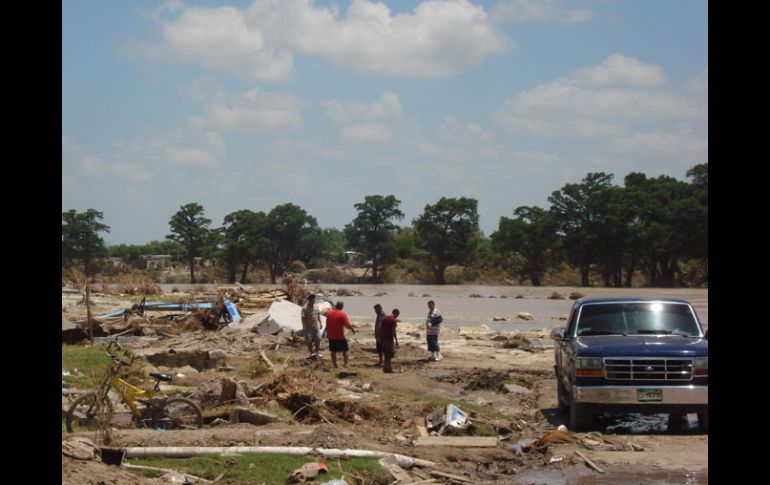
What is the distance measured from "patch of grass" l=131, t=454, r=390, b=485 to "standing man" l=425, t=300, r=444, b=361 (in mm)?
12294

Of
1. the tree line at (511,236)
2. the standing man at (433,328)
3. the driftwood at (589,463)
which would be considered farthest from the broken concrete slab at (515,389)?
the tree line at (511,236)

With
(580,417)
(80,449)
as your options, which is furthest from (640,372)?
(80,449)

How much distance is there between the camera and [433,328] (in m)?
24.0

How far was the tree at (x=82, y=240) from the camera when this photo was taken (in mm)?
103750

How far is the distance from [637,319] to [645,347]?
4.26 feet

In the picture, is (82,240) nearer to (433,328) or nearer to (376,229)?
(376,229)

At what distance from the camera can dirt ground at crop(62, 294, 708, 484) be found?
11.2 meters

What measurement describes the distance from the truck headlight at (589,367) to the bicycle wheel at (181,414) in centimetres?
564

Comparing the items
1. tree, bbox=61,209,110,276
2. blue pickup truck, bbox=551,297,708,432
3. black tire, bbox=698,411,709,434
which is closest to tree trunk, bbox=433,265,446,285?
tree, bbox=61,209,110,276

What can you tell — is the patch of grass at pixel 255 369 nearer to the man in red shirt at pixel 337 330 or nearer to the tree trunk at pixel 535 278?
the man in red shirt at pixel 337 330

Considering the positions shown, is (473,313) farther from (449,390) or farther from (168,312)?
(449,390)

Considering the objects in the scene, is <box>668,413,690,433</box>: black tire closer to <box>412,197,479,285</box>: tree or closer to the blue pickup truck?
the blue pickup truck
